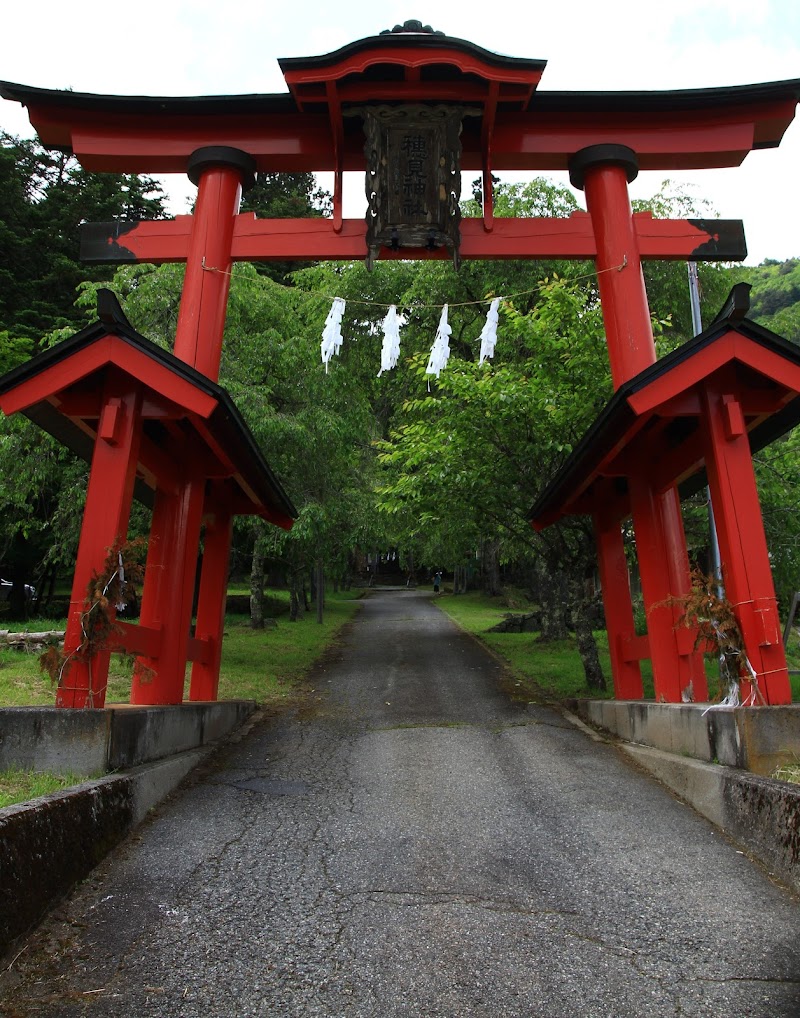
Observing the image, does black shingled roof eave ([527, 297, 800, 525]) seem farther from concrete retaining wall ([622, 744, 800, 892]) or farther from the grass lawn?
the grass lawn

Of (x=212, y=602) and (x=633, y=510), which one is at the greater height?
(x=633, y=510)

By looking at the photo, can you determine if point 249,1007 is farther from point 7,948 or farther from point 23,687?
point 23,687

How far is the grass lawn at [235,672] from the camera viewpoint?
501 centimetres

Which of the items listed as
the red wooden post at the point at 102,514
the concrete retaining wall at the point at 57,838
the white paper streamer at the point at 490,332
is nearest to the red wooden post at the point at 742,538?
the white paper streamer at the point at 490,332

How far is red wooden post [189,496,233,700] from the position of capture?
9.05 metres

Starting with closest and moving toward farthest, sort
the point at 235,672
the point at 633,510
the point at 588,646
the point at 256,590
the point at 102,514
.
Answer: the point at 102,514 → the point at 633,510 → the point at 588,646 → the point at 235,672 → the point at 256,590

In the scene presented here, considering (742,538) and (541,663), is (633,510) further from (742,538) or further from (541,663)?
(541,663)

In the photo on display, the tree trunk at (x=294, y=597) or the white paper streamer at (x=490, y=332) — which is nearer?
the white paper streamer at (x=490, y=332)

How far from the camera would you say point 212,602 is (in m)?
9.46

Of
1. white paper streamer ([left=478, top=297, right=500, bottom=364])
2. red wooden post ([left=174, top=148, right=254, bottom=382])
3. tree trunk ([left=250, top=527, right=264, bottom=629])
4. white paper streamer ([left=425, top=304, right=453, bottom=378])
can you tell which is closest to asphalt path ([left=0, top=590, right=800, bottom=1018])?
red wooden post ([left=174, top=148, right=254, bottom=382])

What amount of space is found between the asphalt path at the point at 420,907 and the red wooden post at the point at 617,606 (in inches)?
90.7

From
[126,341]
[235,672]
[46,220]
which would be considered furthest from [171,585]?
[46,220]

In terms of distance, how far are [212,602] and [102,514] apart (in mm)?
3552

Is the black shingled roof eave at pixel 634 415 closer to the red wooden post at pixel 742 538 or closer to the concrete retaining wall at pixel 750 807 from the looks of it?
the red wooden post at pixel 742 538
